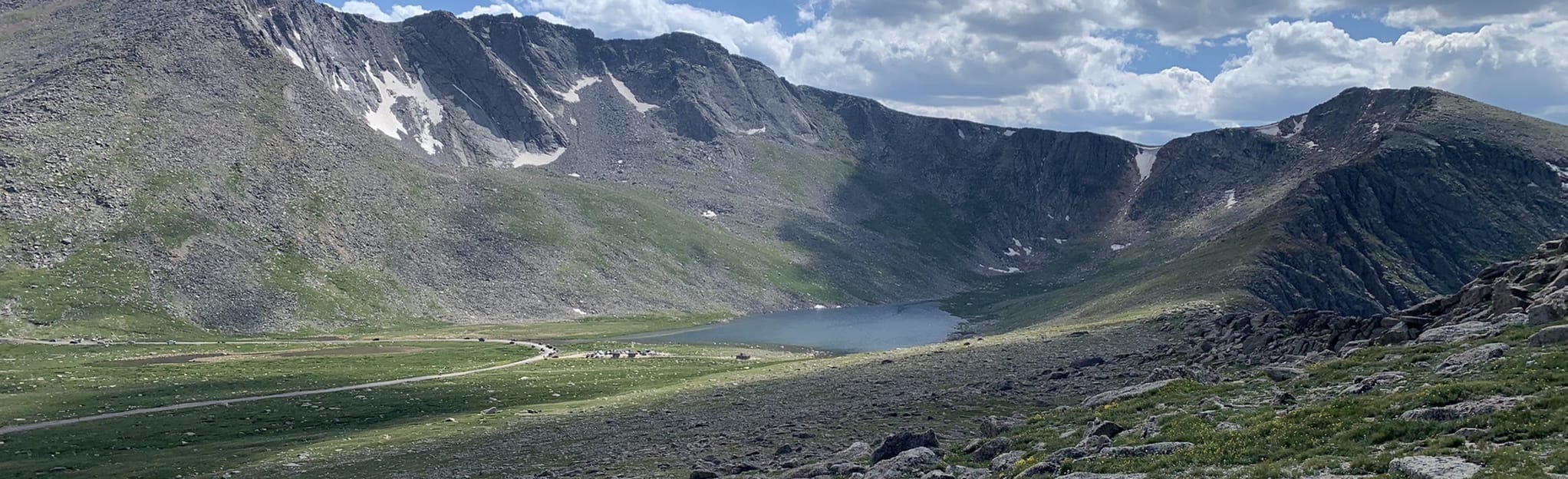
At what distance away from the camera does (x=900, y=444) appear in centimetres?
4466

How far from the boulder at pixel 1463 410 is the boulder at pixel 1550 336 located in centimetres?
1097

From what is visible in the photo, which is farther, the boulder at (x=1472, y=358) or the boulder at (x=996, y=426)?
the boulder at (x=996, y=426)

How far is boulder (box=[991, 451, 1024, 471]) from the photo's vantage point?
123ft

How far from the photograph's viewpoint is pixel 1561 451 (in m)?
23.5

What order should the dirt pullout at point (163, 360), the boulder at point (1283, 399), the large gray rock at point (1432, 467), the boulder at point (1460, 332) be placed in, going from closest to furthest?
the large gray rock at point (1432, 467) < the boulder at point (1283, 399) < the boulder at point (1460, 332) < the dirt pullout at point (163, 360)

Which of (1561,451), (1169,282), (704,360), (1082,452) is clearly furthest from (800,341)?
(1561,451)

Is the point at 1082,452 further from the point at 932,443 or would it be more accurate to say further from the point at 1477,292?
the point at 1477,292

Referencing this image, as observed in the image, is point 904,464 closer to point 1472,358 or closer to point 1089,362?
point 1472,358

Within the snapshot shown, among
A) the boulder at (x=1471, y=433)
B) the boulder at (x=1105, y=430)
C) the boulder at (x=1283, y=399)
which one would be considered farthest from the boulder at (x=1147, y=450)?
the boulder at (x=1283, y=399)

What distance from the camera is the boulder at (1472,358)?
38094 mm

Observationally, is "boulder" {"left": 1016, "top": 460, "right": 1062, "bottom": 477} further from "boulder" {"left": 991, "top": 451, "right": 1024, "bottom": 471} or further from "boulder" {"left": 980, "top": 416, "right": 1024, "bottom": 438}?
"boulder" {"left": 980, "top": 416, "right": 1024, "bottom": 438}

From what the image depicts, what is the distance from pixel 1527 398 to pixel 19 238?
615 feet

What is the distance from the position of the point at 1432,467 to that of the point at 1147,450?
9609mm

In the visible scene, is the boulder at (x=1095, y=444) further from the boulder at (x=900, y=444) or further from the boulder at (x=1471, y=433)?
the boulder at (x=1471, y=433)
